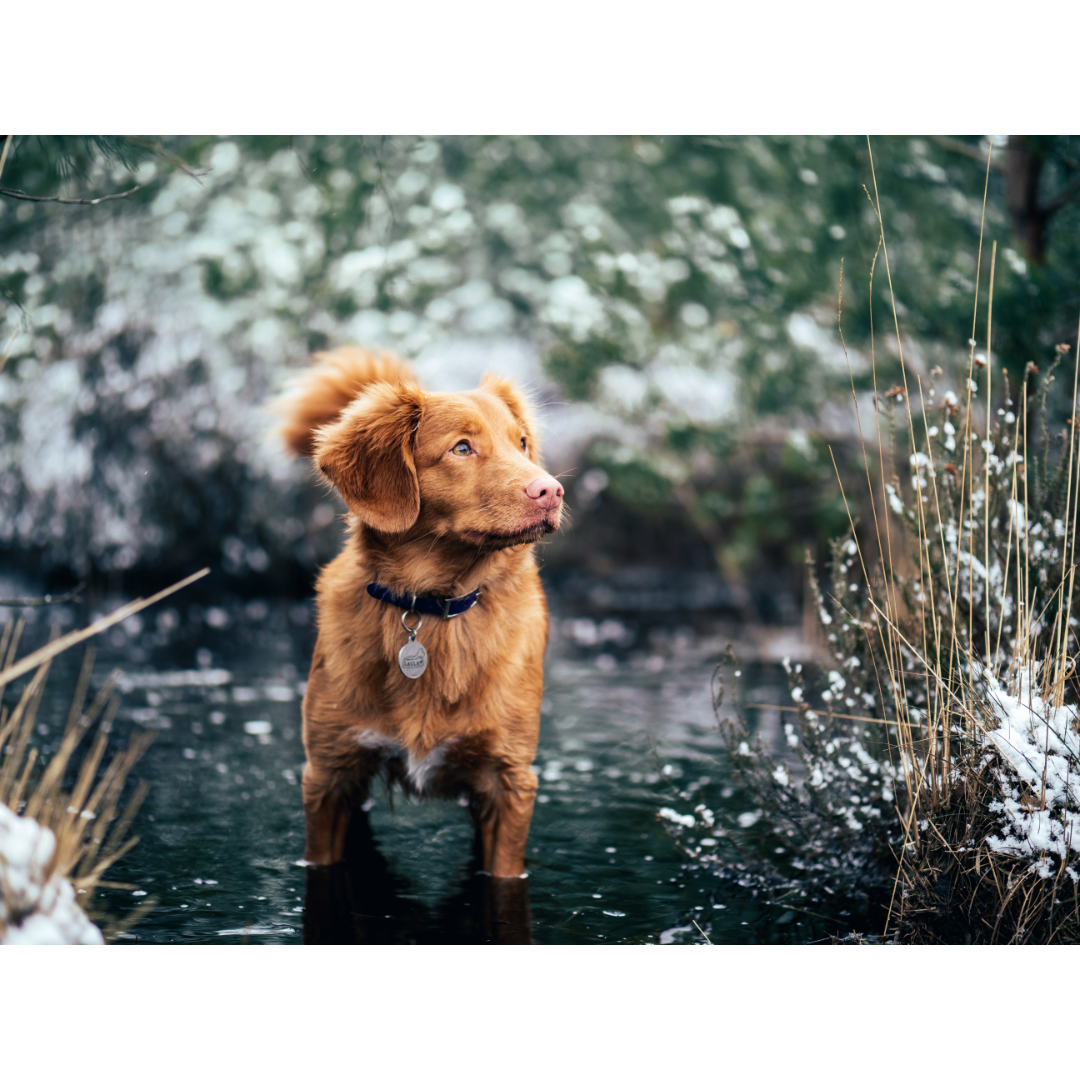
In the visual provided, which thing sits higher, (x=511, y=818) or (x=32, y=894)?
(x=32, y=894)

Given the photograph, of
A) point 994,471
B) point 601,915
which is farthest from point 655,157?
point 601,915

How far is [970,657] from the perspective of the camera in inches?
95.7

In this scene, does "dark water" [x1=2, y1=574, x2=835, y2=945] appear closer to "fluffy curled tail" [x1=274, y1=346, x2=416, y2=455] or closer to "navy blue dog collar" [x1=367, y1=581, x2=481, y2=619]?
"navy blue dog collar" [x1=367, y1=581, x2=481, y2=619]

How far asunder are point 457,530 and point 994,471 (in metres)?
1.65

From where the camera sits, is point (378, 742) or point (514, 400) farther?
point (514, 400)

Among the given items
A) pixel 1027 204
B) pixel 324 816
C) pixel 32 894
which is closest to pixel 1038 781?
pixel 324 816

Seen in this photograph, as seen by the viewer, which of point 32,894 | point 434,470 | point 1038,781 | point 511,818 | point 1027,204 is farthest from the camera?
point 1027,204

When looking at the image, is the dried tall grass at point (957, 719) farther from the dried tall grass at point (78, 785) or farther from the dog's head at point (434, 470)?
the dried tall grass at point (78, 785)

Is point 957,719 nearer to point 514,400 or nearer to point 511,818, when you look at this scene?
point 511,818

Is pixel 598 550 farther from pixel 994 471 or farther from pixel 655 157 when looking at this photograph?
pixel 994 471

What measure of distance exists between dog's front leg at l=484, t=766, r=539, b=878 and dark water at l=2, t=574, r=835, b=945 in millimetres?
92

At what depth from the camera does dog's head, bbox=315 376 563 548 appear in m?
2.71

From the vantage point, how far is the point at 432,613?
296 cm

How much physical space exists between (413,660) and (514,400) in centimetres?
90
